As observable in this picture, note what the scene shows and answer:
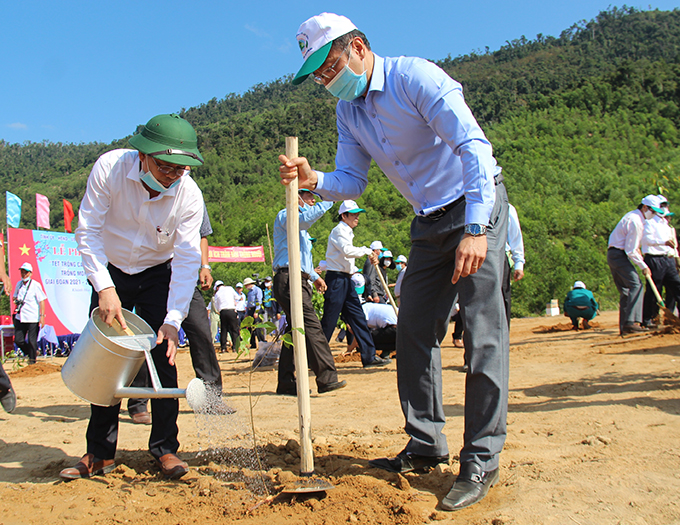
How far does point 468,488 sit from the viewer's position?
2105mm

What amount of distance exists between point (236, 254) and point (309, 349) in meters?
19.8

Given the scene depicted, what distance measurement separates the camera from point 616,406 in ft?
11.5

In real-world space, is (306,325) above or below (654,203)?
below

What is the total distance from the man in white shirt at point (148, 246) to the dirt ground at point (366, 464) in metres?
0.22

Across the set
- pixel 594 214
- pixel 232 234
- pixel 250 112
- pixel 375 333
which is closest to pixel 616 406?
pixel 375 333

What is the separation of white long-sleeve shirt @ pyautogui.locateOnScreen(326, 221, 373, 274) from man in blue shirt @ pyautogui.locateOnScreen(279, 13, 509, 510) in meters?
3.38

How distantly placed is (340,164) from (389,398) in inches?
99.7

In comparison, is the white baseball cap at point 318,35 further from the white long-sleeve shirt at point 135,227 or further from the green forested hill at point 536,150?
the green forested hill at point 536,150

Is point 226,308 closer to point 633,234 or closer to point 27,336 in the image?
point 27,336

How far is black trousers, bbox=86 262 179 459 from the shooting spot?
9.14ft

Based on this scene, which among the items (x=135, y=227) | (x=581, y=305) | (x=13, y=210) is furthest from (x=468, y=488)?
(x=13, y=210)

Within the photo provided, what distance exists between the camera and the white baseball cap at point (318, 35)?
2.24 m

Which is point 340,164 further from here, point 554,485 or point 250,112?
point 250,112

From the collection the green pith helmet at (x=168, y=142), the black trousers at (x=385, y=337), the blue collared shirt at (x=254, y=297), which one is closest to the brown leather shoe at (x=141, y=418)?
the green pith helmet at (x=168, y=142)
